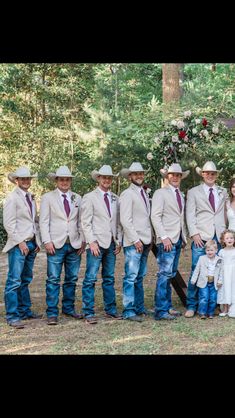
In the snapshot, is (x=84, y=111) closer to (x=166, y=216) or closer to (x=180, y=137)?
(x=180, y=137)

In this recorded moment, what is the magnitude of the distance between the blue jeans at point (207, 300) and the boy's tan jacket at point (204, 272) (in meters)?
0.05

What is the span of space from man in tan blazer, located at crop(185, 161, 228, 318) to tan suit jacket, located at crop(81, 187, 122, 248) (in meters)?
0.79

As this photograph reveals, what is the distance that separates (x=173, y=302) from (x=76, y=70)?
10.1 m

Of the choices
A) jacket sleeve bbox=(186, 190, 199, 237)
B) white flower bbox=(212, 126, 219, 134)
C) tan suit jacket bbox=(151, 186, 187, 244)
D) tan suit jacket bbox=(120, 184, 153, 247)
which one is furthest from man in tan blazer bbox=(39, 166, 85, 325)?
white flower bbox=(212, 126, 219, 134)

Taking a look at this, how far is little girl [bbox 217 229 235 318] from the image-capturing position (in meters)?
6.07

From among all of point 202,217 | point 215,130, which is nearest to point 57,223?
point 202,217

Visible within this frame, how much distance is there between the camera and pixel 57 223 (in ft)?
19.6

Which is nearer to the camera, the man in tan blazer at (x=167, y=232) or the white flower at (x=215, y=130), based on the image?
the man in tan blazer at (x=167, y=232)

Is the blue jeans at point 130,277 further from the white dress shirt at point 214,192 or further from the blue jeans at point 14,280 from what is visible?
the blue jeans at point 14,280

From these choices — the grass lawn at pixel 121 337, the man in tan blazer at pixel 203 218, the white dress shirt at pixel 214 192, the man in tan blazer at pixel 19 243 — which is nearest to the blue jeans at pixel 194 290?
the man in tan blazer at pixel 203 218

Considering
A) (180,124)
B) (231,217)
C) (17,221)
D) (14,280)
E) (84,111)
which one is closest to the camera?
(14,280)

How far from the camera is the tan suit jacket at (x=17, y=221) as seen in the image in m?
5.91

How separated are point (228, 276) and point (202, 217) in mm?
645

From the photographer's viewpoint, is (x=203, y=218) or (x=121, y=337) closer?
(x=121, y=337)
